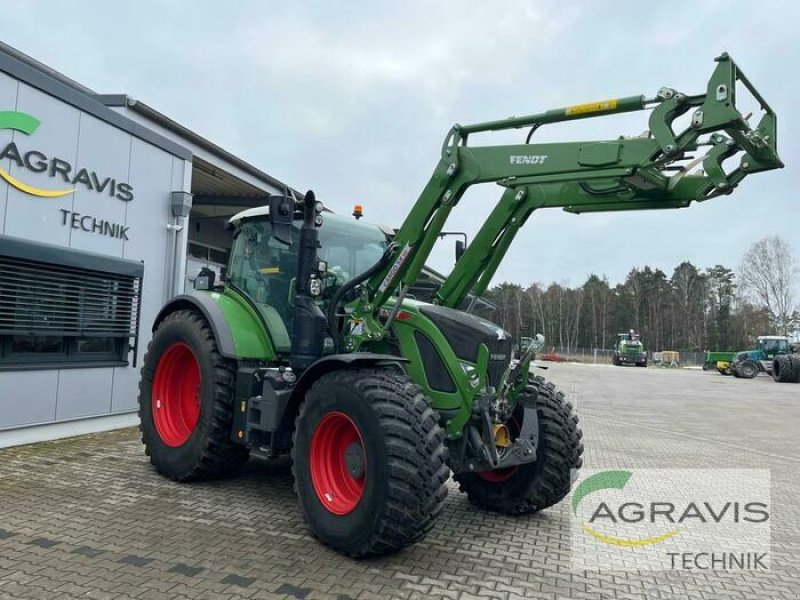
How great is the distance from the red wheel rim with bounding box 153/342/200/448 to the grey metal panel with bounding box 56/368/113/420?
2098 millimetres

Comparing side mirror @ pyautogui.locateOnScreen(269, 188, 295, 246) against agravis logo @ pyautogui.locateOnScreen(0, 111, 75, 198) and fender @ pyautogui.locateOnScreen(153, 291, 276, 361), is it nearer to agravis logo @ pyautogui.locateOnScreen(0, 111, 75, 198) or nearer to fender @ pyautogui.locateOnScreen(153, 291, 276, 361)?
fender @ pyautogui.locateOnScreen(153, 291, 276, 361)

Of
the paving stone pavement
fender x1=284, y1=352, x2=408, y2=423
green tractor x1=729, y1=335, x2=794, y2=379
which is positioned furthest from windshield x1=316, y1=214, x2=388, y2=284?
green tractor x1=729, y1=335, x2=794, y2=379

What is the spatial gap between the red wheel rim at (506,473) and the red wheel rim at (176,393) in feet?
9.52

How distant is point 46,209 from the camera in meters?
6.96

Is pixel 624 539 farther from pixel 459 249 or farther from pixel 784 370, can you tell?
pixel 784 370

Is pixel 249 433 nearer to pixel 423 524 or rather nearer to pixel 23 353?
pixel 423 524

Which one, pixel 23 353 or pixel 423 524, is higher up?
pixel 23 353

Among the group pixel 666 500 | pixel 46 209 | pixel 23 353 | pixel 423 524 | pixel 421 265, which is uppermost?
pixel 46 209

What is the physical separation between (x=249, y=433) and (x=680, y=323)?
74.3m

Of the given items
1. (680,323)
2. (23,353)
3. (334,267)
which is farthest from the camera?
(680,323)

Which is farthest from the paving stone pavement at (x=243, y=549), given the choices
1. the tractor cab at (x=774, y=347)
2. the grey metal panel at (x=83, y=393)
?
the tractor cab at (x=774, y=347)

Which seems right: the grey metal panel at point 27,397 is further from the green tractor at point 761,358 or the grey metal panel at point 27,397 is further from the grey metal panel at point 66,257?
the green tractor at point 761,358

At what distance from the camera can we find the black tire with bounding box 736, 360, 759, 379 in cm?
3231

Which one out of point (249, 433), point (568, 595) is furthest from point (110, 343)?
point (568, 595)
